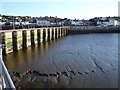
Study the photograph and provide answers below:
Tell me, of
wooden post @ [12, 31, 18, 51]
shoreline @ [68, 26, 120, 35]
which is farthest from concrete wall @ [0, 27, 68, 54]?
shoreline @ [68, 26, 120, 35]

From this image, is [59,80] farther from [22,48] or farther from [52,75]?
[22,48]

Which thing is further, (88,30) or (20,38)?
(88,30)

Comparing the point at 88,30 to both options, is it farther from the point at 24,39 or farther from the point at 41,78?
the point at 41,78

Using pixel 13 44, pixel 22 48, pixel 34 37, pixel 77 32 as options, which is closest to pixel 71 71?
pixel 13 44

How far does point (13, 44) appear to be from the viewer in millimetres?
28922

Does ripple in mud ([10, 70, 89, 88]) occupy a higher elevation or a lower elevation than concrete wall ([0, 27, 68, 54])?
lower

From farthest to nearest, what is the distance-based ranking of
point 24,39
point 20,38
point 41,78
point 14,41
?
point 24,39 → point 20,38 → point 14,41 → point 41,78

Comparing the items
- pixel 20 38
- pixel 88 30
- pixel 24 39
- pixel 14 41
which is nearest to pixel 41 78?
pixel 14 41

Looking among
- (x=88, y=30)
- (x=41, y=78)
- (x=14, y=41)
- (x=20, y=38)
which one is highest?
(x=88, y=30)

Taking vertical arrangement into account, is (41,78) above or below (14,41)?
below

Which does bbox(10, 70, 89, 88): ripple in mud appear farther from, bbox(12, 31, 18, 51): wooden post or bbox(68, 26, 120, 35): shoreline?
bbox(68, 26, 120, 35): shoreline

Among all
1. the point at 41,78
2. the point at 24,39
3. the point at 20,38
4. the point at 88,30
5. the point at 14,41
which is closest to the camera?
the point at 41,78

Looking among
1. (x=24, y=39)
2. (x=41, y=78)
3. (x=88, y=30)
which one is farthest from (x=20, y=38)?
(x=88, y=30)

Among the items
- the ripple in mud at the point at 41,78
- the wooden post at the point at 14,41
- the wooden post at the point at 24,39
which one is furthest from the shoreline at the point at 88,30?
the ripple in mud at the point at 41,78
